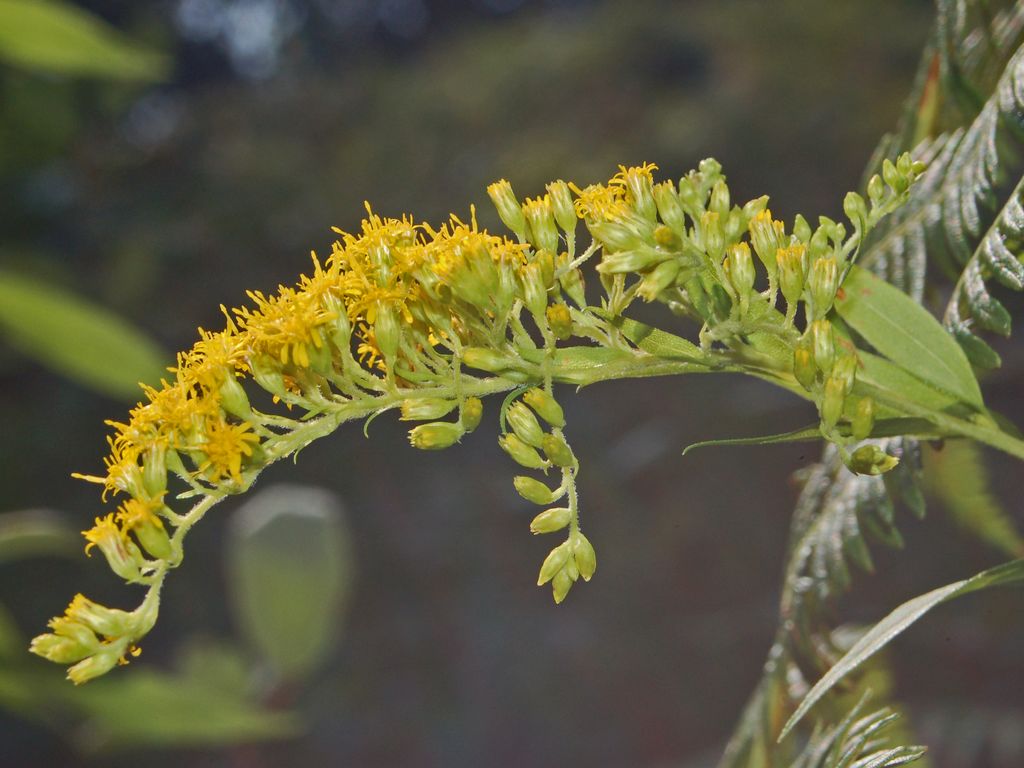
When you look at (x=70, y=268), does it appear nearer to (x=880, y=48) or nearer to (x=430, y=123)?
(x=430, y=123)

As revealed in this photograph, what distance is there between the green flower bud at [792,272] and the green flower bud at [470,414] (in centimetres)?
24

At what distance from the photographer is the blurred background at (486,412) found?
14.6 ft

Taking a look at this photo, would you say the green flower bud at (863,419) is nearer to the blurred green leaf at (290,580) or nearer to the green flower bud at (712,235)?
the green flower bud at (712,235)

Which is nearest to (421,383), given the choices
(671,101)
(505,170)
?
(505,170)

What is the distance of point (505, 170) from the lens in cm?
497

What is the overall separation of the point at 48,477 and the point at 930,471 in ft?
16.3

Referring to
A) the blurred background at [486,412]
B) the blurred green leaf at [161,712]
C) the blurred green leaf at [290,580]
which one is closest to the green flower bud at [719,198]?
the blurred green leaf at [161,712]

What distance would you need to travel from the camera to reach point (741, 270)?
740 millimetres

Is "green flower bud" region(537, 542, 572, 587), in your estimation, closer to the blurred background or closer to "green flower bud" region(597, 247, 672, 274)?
"green flower bud" region(597, 247, 672, 274)

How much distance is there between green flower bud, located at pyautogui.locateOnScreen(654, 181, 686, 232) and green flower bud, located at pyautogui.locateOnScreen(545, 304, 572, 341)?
0.33 ft

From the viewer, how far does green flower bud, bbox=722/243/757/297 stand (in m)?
0.73

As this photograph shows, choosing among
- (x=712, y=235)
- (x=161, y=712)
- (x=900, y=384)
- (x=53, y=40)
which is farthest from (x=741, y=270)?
(x=161, y=712)

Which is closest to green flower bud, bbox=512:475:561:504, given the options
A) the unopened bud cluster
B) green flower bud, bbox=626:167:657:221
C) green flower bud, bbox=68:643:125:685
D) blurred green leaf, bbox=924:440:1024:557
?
the unopened bud cluster

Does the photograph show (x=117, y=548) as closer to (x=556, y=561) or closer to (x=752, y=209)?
(x=556, y=561)
